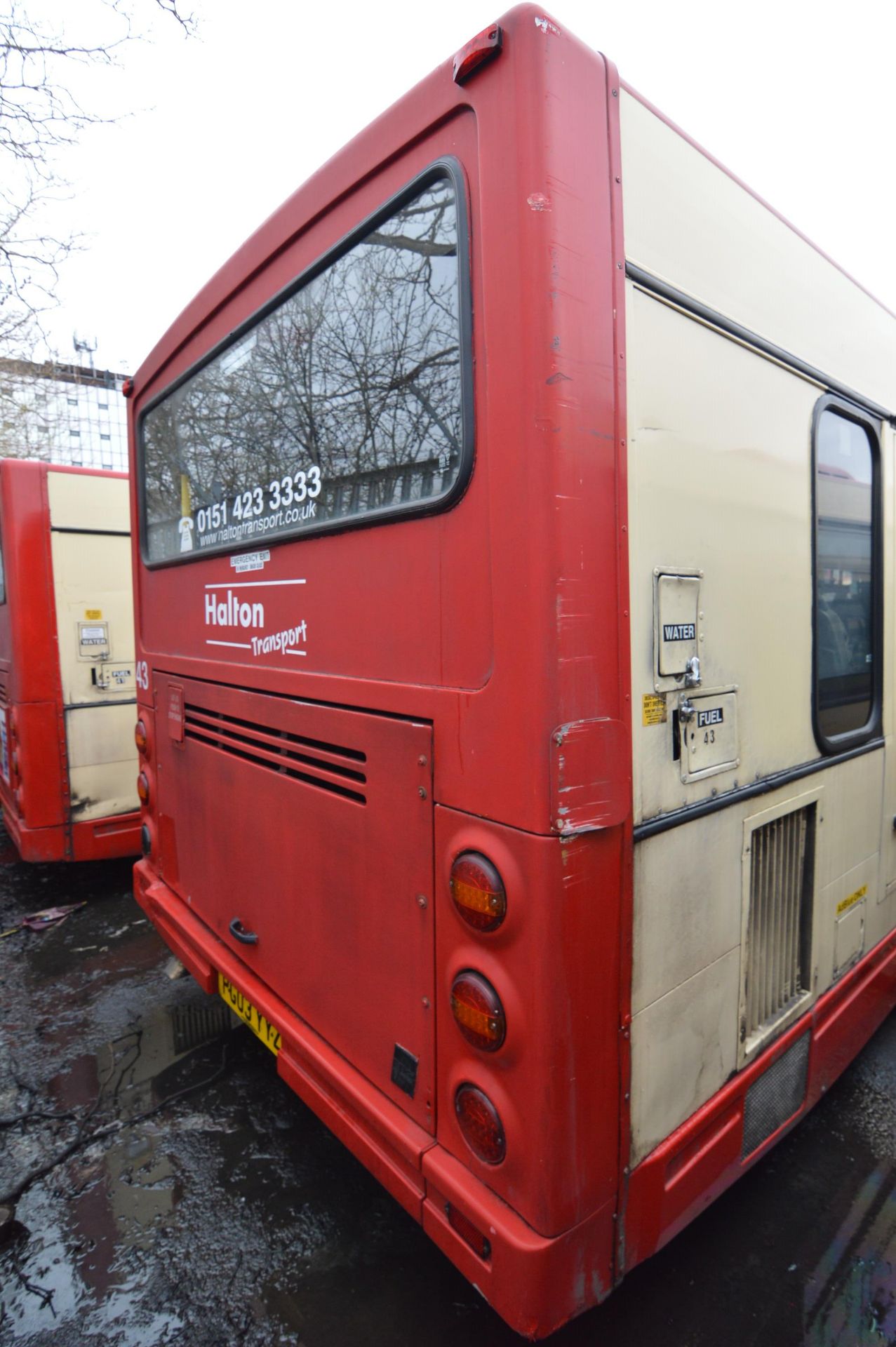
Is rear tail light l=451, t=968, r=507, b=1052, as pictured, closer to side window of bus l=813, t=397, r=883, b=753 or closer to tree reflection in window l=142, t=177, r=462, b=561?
tree reflection in window l=142, t=177, r=462, b=561

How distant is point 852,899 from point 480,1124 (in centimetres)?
161

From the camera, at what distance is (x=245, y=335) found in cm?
237

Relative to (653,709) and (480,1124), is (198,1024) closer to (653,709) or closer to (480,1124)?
(480,1124)

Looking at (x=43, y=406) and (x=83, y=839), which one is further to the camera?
(x=43, y=406)

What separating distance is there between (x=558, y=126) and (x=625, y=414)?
0.52 metres

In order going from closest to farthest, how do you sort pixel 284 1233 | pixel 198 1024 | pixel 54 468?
pixel 284 1233 → pixel 198 1024 → pixel 54 468

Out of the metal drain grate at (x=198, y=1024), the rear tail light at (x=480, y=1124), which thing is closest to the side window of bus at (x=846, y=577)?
the rear tail light at (x=480, y=1124)

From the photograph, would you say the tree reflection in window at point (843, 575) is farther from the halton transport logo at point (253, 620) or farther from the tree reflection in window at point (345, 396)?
the halton transport logo at point (253, 620)

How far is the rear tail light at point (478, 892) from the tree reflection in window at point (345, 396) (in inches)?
30.5

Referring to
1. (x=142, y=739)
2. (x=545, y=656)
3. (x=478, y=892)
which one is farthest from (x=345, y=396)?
(x=142, y=739)

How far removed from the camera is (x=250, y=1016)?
247 centimetres

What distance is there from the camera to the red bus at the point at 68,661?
479 cm

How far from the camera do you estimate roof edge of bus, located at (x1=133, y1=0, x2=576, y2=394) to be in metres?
1.47

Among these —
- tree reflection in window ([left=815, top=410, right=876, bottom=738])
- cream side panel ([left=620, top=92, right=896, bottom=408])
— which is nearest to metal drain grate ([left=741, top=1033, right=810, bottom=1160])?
tree reflection in window ([left=815, top=410, right=876, bottom=738])
